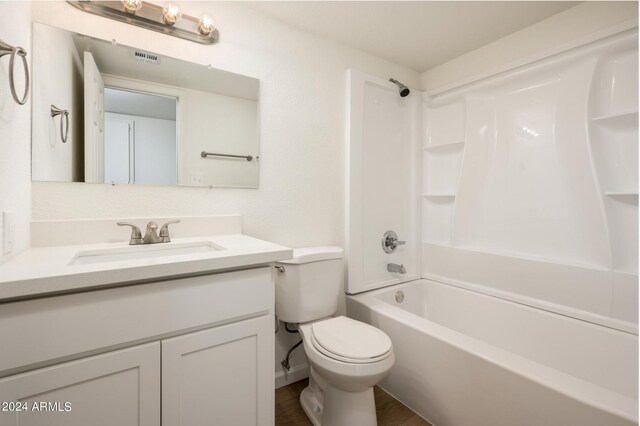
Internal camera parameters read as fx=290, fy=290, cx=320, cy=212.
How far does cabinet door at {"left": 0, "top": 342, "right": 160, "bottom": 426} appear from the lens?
2.36 ft

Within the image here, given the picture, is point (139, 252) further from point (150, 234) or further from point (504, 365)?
point (504, 365)

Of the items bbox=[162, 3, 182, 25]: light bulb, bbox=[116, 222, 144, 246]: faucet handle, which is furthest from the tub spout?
bbox=[162, 3, 182, 25]: light bulb

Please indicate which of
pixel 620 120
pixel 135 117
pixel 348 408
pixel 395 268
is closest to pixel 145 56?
pixel 135 117

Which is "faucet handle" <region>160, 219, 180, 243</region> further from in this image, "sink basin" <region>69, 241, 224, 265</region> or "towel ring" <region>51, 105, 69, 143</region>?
"towel ring" <region>51, 105, 69, 143</region>

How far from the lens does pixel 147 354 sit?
867 mm

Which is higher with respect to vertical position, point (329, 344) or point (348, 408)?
point (329, 344)

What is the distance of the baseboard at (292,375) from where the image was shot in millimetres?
1765

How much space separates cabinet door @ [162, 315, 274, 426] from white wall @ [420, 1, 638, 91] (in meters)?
2.19

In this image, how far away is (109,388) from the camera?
2.71 feet

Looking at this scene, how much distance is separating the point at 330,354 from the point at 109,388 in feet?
2.54

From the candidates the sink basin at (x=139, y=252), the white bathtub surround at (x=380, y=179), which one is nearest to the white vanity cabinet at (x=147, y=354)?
the sink basin at (x=139, y=252)

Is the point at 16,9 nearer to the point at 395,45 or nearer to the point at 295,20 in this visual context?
the point at 295,20

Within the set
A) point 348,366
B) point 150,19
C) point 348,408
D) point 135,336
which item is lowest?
point 348,408

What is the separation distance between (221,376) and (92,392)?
0.36 m
